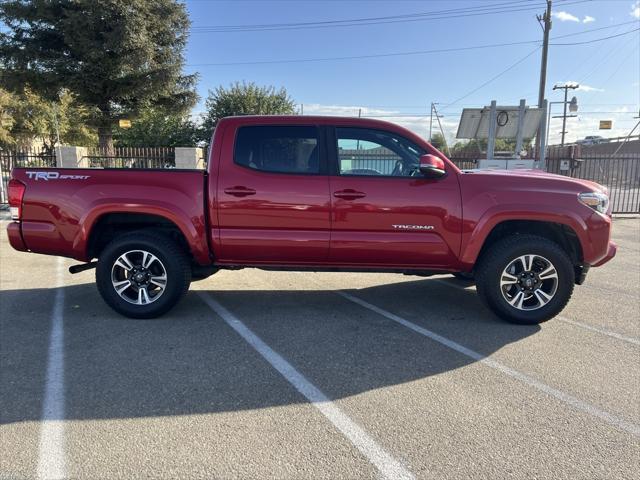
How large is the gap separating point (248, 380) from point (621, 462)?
238 cm

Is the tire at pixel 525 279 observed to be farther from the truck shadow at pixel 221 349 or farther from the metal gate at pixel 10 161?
the metal gate at pixel 10 161

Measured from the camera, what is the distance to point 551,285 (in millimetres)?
4691

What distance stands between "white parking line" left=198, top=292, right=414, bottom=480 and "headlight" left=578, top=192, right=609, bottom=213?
A: 321cm

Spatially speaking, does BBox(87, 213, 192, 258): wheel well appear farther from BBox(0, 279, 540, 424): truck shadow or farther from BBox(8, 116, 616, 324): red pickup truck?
BBox(0, 279, 540, 424): truck shadow

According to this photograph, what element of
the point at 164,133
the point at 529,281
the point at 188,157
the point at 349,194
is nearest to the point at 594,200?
the point at 529,281

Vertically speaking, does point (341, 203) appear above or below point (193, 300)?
above

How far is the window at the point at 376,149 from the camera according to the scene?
15.3 ft

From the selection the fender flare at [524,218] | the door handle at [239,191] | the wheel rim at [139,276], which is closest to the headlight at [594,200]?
the fender flare at [524,218]

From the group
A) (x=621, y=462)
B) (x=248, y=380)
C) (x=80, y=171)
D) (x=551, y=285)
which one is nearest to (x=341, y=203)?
(x=248, y=380)

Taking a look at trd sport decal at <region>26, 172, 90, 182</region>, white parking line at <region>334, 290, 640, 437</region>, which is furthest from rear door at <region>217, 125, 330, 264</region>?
trd sport decal at <region>26, 172, 90, 182</region>

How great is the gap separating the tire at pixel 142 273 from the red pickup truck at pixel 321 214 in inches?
0.4

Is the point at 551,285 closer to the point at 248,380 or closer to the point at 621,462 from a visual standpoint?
the point at 621,462

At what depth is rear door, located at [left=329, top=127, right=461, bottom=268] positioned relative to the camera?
4551 millimetres

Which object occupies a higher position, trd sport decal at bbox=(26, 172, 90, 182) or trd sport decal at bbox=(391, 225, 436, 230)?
trd sport decal at bbox=(26, 172, 90, 182)
